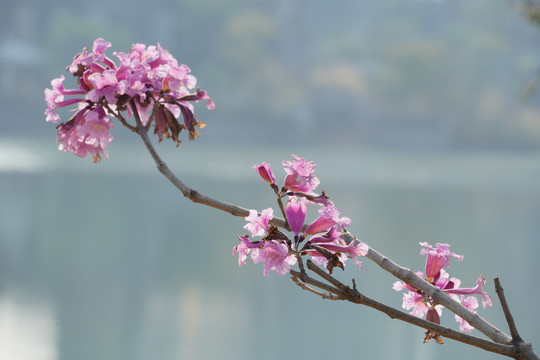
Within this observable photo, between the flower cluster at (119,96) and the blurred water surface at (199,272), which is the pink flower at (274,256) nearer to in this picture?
the flower cluster at (119,96)

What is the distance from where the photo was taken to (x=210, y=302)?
365cm

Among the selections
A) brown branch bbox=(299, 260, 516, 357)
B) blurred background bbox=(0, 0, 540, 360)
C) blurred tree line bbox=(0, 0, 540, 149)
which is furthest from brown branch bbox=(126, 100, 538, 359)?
blurred tree line bbox=(0, 0, 540, 149)

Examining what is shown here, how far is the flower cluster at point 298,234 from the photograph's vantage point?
0.38 m

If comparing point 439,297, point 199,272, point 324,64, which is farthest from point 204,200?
point 324,64

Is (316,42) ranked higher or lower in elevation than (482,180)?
higher

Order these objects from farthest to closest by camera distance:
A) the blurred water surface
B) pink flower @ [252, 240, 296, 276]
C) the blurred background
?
1. the blurred background
2. the blurred water surface
3. pink flower @ [252, 240, 296, 276]

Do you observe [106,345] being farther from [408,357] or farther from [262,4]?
[262,4]

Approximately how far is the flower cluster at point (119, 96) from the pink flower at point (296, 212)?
0.10 m

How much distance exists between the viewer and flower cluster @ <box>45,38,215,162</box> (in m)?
0.47

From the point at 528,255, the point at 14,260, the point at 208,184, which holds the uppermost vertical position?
the point at 208,184

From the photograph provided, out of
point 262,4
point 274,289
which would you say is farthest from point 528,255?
point 262,4

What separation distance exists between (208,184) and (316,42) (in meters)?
19.7

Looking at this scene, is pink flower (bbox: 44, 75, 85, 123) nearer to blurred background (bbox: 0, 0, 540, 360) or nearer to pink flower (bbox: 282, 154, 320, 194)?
pink flower (bbox: 282, 154, 320, 194)

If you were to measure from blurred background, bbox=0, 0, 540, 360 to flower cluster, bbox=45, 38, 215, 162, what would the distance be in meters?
2.14
